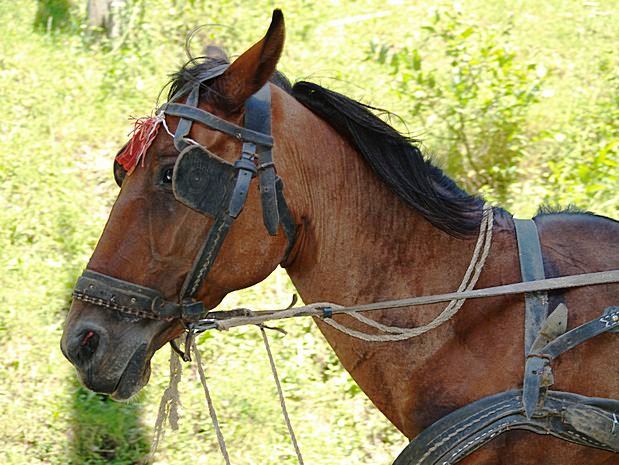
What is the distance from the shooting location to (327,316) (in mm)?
2385

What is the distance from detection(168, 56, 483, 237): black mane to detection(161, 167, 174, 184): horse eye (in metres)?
0.29

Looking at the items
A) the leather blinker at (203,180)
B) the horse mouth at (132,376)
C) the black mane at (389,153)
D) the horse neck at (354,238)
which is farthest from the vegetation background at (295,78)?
the horse mouth at (132,376)

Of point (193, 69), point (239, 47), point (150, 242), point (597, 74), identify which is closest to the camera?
point (150, 242)

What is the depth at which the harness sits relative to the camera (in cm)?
224

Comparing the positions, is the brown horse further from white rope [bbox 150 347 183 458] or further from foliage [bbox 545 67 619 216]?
foliage [bbox 545 67 619 216]

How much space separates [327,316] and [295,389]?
2310mm

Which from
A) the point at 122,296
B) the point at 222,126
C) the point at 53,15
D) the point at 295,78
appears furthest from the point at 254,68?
the point at 53,15

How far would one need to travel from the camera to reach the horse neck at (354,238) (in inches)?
95.6

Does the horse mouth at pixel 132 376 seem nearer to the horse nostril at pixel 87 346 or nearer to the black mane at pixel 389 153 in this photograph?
the horse nostril at pixel 87 346

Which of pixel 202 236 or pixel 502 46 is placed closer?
pixel 202 236

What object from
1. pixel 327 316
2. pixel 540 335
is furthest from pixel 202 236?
pixel 540 335

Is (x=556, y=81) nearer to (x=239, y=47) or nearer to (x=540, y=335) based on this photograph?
(x=239, y=47)

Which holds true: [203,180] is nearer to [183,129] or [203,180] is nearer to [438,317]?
[183,129]

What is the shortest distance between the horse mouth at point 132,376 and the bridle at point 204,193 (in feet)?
0.35
